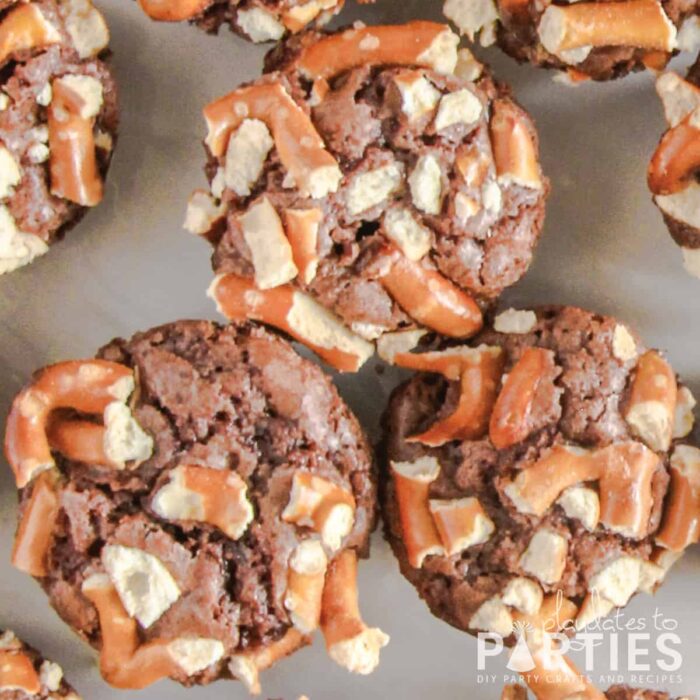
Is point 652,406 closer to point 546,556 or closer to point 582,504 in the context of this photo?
point 582,504

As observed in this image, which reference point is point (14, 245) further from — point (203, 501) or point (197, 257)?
point (203, 501)

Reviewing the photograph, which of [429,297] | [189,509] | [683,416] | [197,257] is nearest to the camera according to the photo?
[189,509]

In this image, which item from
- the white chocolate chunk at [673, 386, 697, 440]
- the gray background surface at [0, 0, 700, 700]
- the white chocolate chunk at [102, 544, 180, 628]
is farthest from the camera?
the gray background surface at [0, 0, 700, 700]

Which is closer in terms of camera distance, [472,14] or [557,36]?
[557,36]

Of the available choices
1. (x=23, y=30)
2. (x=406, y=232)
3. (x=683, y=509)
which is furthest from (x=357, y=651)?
(x=23, y=30)

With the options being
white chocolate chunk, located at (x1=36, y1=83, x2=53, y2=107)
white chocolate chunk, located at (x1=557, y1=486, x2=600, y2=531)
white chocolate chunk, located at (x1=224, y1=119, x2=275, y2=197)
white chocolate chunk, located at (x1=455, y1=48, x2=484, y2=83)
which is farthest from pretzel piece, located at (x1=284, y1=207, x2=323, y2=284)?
white chocolate chunk, located at (x1=557, y1=486, x2=600, y2=531)

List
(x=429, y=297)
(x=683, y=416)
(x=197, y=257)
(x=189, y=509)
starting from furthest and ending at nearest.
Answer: (x=197, y=257)
(x=683, y=416)
(x=429, y=297)
(x=189, y=509)

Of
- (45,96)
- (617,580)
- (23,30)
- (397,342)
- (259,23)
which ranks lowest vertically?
(617,580)

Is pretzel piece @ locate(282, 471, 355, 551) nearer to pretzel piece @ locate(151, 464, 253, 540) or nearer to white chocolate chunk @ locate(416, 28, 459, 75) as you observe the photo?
pretzel piece @ locate(151, 464, 253, 540)

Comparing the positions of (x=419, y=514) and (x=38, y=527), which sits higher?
(x=38, y=527)

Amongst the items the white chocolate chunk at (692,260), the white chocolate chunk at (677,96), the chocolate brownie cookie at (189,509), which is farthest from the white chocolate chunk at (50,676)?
the white chocolate chunk at (677,96)
